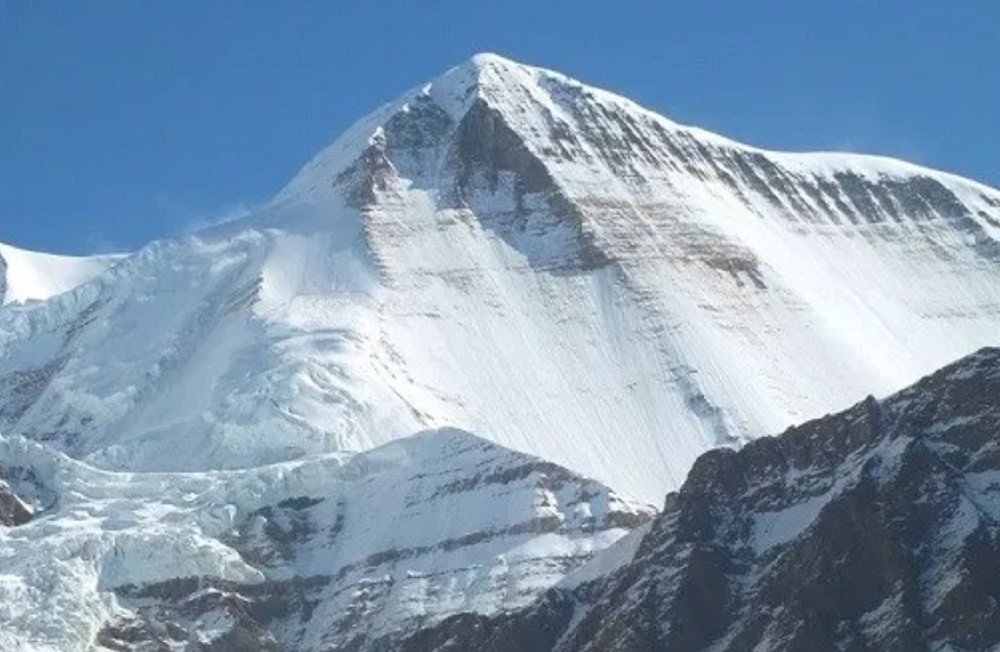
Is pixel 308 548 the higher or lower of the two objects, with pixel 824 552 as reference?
higher

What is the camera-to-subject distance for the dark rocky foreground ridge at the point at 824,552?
477 feet

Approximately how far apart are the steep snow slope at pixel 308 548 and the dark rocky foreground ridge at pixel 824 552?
23.8 ft

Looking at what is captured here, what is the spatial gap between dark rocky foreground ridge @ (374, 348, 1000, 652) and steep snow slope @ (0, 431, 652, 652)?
7268 millimetres

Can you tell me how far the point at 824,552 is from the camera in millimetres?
148375

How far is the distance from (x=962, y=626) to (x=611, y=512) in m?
32.9

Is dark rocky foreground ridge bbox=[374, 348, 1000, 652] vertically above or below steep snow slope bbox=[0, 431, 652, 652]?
below

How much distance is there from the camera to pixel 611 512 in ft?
567

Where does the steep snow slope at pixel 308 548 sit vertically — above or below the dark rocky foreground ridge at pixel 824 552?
above

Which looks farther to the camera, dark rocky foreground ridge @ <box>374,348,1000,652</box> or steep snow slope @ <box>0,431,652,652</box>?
steep snow slope @ <box>0,431,652,652</box>

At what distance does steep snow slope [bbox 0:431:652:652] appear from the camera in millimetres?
166375

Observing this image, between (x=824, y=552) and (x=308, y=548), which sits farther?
(x=308, y=548)

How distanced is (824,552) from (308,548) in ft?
120

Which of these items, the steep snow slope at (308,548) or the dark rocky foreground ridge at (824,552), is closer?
the dark rocky foreground ridge at (824,552)

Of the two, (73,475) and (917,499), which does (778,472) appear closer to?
(917,499)
